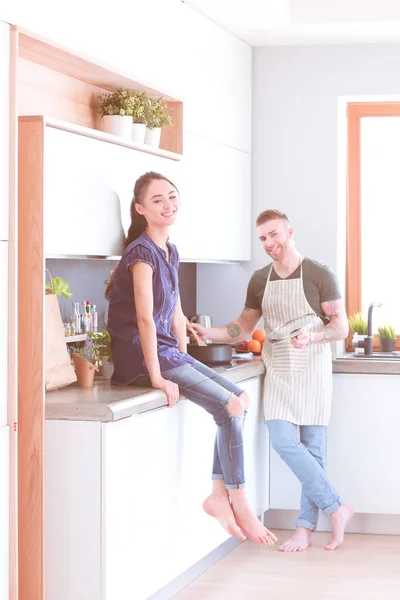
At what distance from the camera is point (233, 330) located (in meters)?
4.61

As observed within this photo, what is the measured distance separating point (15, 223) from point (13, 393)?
467mm

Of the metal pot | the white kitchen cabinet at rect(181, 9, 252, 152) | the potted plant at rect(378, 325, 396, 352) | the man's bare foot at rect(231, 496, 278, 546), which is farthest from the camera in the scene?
the potted plant at rect(378, 325, 396, 352)

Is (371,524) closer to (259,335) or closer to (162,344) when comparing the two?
(259,335)

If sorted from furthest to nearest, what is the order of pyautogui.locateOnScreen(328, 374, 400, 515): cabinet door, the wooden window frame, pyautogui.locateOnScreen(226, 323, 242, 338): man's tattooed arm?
the wooden window frame
pyautogui.locateOnScreen(328, 374, 400, 515): cabinet door
pyautogui.locateOnScreen(226, 323, 242, 338): man's tattooed arm

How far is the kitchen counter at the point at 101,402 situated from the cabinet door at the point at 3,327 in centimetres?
25

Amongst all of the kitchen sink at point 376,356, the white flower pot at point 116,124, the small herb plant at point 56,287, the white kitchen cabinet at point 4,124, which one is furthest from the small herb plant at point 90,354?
the kitchen sink at point 376,356

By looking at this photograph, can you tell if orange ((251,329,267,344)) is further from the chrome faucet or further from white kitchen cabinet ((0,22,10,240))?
white kitchen cabinet ((0,22,10,240))

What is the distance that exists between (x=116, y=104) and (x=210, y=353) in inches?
43.0

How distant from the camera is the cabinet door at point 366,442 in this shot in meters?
4.71

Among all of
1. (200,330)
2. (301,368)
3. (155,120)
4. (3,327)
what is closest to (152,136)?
(155,120)

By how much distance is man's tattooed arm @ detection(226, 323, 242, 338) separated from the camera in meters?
4.60

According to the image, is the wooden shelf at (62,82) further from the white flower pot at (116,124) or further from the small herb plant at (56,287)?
the small herb plant at (56,287)

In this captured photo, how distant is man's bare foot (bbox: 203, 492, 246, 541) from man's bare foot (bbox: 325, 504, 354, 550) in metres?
0.86

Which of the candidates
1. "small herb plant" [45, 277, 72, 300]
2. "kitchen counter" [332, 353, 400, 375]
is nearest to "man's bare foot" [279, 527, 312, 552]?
"kitchen counter" [332, 353, 400, 375]
